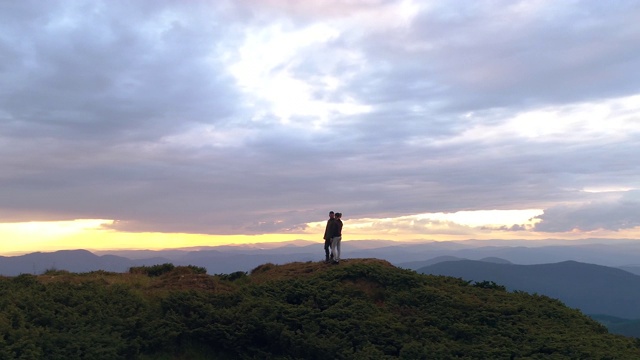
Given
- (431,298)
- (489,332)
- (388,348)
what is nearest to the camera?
(388,348)

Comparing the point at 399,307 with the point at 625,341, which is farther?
the point at 399,307

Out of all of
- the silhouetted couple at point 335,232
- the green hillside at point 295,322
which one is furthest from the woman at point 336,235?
the green hillside at point 295,322

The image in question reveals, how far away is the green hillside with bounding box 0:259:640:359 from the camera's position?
41.2 ft

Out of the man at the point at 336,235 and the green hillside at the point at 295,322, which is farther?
the man at the point at 336,235

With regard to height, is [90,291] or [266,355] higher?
[90,291]

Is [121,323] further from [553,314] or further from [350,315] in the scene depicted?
[553,314]

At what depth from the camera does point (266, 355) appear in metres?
13.5

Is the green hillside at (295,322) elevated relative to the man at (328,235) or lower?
lower

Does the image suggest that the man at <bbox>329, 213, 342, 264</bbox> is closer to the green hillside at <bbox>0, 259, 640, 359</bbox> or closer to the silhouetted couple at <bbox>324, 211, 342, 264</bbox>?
the silhouetted couple at <bbox>324, 211, 342, 264</bbox>

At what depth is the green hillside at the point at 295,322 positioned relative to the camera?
12.6m

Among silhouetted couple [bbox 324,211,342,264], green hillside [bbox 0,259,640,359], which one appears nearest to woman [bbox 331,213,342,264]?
silhouetted couple [bbox 324,211,342,264]

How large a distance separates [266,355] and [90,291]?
18.4 feet

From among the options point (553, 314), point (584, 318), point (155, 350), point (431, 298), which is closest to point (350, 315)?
point (431, 298)

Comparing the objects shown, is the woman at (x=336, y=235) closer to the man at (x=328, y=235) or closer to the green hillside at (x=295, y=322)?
the man at (x=328, y=235)
